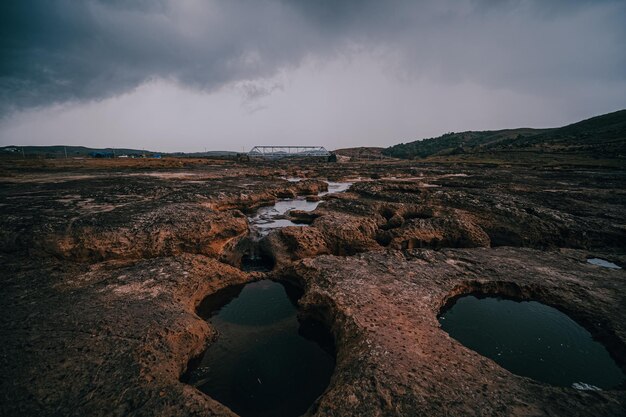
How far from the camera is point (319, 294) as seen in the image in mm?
6602

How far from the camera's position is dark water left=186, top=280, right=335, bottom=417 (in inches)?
189

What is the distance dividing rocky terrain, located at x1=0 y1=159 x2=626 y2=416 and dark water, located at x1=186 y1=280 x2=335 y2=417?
0.46 m

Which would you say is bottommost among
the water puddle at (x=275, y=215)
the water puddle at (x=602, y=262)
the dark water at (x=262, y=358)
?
the dark water at (x=262, y=358)

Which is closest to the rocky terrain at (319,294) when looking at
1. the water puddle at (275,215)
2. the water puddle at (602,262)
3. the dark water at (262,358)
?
the water puddle at (602,262)

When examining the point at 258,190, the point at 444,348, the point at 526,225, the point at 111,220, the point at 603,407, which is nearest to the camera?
the point at 603,407

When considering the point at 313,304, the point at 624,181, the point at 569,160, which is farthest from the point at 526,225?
the point at 569,160

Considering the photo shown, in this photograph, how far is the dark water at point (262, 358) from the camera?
4801 millimetres

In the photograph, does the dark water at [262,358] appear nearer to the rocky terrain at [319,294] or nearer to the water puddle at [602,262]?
the rocky terrain at [319,294]

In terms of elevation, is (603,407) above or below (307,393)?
above

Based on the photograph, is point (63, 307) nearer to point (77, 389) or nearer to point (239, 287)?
point (77, 389)

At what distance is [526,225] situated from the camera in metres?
11.2

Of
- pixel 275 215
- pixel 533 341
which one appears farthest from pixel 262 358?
pixel 275 215

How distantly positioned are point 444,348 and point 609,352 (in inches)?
147

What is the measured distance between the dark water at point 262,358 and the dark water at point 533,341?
3.25 meters
